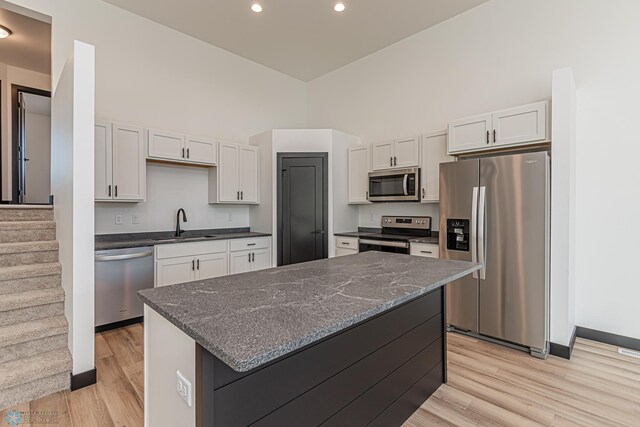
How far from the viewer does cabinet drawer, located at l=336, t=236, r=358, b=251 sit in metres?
4.26

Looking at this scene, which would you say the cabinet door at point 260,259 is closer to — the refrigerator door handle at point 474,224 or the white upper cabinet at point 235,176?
the white upper cabinet at point 235,176

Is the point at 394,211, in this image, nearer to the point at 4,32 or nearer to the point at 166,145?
the point at 166,145

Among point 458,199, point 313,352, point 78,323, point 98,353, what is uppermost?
point 458,199

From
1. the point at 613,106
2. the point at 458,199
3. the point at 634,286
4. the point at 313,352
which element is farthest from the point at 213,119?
the point at 634,286

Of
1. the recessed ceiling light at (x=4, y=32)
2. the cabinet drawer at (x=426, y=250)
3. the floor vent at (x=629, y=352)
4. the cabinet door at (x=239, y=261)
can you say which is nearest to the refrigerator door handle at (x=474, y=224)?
the cabinet drawer at (x=426, y=250)

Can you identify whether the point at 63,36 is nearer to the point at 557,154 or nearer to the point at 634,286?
the point at 557,154

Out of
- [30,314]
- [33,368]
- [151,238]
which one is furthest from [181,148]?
[33,368]

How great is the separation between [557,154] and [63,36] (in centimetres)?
504

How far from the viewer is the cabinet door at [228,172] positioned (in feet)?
14.3

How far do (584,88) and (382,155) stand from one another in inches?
85.8

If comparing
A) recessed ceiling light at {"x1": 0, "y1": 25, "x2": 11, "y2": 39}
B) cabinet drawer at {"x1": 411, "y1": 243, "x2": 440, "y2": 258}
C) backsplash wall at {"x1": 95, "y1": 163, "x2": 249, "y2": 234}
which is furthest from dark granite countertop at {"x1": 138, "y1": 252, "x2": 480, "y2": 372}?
recessed ceiling light at {"x1": 0, "y1": 25, "x2": 11, "y2": 39}

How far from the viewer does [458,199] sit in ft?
10.4

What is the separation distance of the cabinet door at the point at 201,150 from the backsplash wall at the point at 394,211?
2.34 m

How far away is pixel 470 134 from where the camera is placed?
131 inches
